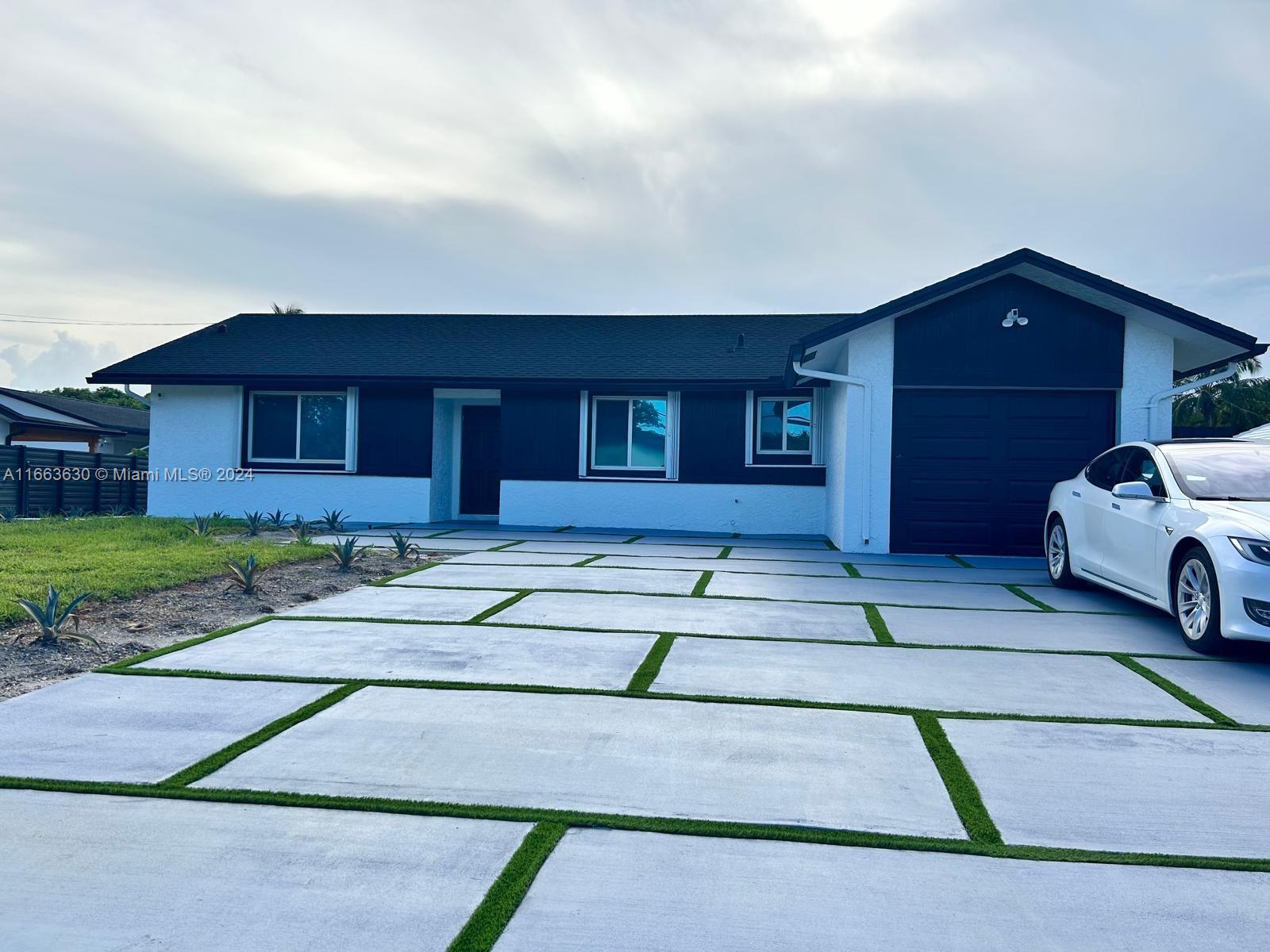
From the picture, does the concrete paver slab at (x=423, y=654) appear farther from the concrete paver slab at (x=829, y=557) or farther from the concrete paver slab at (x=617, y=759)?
the concrete paver slab at (x=829, y=557)

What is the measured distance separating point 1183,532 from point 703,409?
10122 mm

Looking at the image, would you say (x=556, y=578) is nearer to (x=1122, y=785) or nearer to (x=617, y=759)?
(x=617, y=759)

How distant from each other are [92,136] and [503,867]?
1380 cm

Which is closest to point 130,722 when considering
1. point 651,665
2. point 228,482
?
point 651,665

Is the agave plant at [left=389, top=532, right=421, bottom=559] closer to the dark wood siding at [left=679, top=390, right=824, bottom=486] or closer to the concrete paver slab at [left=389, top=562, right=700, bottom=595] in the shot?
the concrete paver slab at [left=389, top=562, right=700, bottom=595]

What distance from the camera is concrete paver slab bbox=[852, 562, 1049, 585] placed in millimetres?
9695

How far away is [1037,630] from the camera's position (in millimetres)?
6828

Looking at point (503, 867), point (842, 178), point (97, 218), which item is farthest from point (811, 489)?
point (97, 218)

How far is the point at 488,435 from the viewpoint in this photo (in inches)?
701

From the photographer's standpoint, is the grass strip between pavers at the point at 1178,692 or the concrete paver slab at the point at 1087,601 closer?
the grass strip between pavers at the point at 1178,692

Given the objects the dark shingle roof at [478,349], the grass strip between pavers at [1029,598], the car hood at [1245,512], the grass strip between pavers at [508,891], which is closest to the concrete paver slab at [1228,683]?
the car hood at [1245,512]

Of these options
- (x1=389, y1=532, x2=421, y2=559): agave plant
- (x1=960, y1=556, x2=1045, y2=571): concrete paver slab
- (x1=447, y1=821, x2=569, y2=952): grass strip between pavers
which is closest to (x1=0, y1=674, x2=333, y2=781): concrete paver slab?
(x1=447, y1=821, x2=569, y2=952): grass strip between pavers

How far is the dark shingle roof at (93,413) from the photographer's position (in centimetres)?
3129

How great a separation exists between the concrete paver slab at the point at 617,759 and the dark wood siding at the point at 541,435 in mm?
11728
